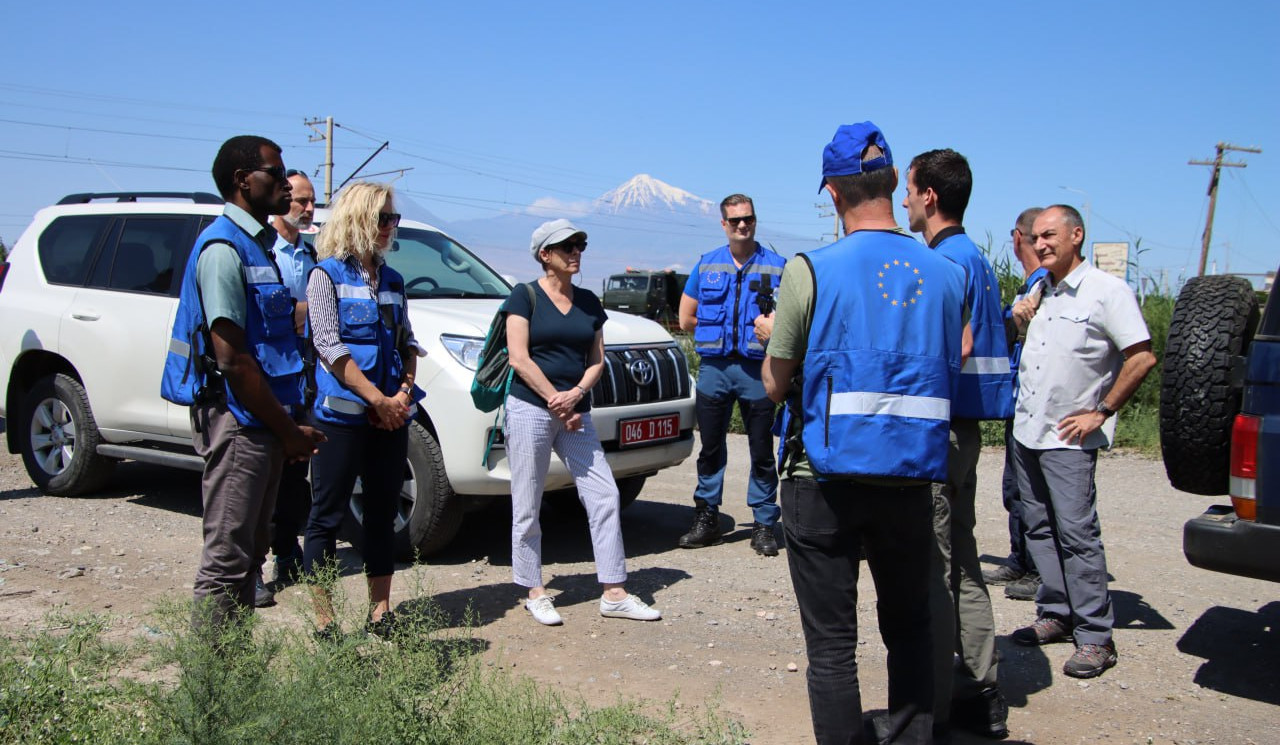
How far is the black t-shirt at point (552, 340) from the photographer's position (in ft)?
16.8

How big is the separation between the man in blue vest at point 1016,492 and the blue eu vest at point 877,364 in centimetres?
261

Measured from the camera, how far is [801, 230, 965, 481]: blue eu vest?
283 cm

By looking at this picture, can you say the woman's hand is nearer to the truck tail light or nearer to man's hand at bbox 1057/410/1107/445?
Result: man's hand at bbox 1057/410/1107/445

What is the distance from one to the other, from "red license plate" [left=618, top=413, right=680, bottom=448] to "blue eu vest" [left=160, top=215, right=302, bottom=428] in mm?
2701

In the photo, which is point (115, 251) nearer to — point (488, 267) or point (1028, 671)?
point (488, 267)

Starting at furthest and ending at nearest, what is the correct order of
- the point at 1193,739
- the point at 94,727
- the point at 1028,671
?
1. the point at 1028,671
2. the point at 1193,739
3. the point at 94,727

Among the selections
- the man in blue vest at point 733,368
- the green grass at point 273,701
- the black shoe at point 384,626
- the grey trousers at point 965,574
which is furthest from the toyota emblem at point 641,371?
the green grass at point 273,701

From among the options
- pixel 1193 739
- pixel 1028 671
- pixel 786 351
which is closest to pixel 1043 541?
pixel 1028 671

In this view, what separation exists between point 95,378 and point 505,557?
3.16 metres

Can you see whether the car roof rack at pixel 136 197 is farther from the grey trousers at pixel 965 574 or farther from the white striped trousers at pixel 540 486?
the grey trousers at pixel 965 574

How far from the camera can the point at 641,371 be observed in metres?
6.29

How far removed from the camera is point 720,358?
6387 mm

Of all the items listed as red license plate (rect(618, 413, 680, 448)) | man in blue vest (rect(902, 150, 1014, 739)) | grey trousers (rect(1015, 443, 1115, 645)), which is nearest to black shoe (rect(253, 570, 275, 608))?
red license plate (rect(618, 413, 680, 448))

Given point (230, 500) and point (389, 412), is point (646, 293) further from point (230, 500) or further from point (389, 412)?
point (230, 500)
